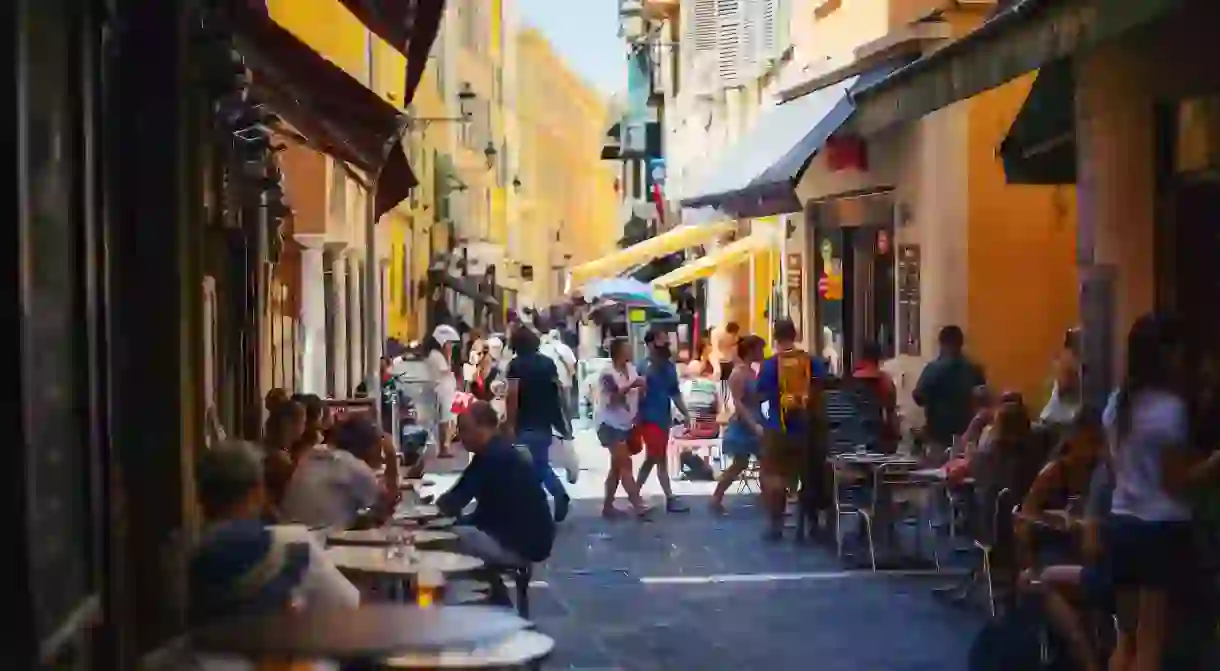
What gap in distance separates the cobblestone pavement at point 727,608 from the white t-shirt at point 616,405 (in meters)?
1.43

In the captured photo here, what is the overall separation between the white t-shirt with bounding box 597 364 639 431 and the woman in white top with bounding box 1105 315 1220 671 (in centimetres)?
1138

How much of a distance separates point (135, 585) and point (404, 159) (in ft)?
33.6

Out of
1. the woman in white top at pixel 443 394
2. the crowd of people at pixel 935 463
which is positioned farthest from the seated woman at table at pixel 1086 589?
the woman in white top at pixel 443 394

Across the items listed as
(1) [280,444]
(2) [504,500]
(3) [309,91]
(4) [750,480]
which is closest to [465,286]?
(4) [750,480]

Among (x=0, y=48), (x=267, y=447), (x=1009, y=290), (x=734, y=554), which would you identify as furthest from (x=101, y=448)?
(x=1009, y=290)

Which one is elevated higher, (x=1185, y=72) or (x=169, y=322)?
(x=1185, y=72)

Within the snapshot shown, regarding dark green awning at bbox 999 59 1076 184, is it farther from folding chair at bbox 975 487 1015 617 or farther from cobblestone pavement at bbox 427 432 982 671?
folding chair at bbox 975 487 1015 617

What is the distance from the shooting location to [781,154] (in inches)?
870

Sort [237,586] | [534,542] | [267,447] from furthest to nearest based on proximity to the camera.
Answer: [267,447]
[534,542]
[237,586]

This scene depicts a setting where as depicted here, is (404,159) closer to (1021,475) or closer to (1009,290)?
(1009,290)

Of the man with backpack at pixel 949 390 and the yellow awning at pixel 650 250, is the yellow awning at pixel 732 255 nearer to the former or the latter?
the yellow awning at pixel 650 250

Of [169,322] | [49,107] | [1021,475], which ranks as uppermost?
[49,107]

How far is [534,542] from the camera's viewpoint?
1111 centimetres

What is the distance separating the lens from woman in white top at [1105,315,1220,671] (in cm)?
829
